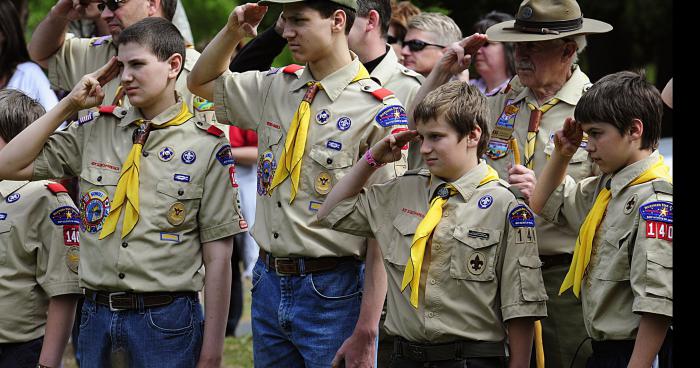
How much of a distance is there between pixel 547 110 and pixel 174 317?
6.13 feet

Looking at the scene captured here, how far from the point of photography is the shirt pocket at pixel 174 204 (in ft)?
14.6

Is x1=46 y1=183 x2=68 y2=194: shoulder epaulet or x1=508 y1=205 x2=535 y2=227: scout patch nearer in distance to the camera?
x1=508 y1=205 x2=535 y2=227: scout patch

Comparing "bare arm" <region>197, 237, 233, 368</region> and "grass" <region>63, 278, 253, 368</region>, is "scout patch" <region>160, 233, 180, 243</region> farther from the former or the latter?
"grass" <region>63, 278, 253, 368</region>

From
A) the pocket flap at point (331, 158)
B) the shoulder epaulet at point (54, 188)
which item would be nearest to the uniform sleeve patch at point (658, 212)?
the pocket flap at point (331, 158)

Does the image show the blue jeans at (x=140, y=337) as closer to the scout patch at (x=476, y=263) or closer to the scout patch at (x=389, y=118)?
the scout patch at (x=389, y=118)

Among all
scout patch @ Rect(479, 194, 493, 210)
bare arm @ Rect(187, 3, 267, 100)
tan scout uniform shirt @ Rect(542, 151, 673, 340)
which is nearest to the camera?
tan scout uniform shirt @ Rect(542, 151, 673, 340)

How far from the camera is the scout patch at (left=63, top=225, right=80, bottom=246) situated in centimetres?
480

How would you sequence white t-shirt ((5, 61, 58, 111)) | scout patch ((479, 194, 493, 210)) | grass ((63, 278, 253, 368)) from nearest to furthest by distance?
scout patch ((479, 194, 493, 210)) → white t-shirt ((5, 61, 58, 111)) → grass ((63, 278, 253, 368))

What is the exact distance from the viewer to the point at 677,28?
191cm

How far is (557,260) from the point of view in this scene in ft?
14.9

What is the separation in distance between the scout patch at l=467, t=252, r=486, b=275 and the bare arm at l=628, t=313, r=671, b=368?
2.01 ft

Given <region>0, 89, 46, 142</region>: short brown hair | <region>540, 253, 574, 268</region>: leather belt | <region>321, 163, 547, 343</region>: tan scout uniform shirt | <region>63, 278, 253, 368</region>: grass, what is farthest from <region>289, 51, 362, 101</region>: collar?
<region>63, 278, 253, 368</region>: grass

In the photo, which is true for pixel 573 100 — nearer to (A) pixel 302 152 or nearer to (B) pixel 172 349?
(A) pixel 302 152

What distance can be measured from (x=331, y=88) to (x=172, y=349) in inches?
51.1
